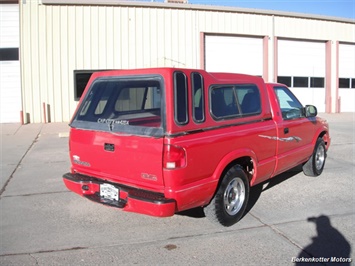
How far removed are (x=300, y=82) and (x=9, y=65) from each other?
14.4 meters

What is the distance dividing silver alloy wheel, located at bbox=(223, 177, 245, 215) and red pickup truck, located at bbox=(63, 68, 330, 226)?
0.04 feet

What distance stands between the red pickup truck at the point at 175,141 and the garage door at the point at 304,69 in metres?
14.5

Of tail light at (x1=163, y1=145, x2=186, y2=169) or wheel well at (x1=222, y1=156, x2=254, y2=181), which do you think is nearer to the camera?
tail light at (x1=163, y1=145, x2=186, y2=169)

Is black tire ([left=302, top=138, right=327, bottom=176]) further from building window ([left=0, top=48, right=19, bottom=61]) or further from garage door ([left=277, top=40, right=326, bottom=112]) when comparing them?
building window ([left=0, top=48, right=19, bottom=61])

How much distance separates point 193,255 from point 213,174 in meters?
0.89

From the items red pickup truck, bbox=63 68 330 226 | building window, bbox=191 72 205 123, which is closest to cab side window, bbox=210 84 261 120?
red pickup truck, bbox=63 68 330 226

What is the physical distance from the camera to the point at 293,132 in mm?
5594

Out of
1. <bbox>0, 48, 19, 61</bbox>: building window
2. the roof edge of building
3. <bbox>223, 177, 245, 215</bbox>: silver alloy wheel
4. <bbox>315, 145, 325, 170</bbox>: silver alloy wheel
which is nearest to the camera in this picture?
<bbox>223, 177, 245, 215</bbox>: silver alloy wheel

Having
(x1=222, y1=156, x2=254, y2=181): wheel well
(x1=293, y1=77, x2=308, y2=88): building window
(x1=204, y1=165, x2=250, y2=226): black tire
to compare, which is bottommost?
(x1=204, y1=165, x2=250, y2=226): black tire

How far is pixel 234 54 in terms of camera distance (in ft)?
58.4

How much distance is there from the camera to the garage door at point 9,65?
49.0 feet

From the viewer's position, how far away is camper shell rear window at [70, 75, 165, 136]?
4.18 metres

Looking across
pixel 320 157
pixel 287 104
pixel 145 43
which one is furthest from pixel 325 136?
pixel 145 43

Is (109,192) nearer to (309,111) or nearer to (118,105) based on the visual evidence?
(118,105)
